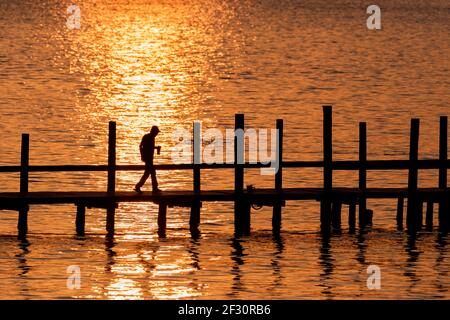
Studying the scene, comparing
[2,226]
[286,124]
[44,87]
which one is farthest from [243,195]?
[44,87]

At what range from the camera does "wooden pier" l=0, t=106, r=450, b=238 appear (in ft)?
120

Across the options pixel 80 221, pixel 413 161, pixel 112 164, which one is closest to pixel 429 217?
pixel 413 161

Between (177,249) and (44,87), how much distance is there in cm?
5745

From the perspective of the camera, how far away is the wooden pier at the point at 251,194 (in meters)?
36.7

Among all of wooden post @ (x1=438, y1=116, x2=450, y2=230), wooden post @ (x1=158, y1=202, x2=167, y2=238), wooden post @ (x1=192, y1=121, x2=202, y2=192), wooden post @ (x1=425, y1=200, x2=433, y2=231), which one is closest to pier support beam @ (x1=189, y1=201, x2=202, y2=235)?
wooden post @ (x1=158, y1=202, x2=167, y2=238)

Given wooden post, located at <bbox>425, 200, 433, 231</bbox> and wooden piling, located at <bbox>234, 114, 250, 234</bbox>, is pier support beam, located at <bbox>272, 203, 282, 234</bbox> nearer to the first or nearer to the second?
wooden piling, located at <bbox>234, 114, 250, 234</bbox>

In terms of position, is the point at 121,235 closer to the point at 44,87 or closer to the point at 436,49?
the point at 44,87

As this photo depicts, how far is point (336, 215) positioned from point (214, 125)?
106 ft

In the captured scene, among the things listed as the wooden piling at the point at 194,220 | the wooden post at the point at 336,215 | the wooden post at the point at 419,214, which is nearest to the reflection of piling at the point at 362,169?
the wooden post at the point at 336,215

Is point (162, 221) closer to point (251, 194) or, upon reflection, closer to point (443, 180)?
point (251, 194)

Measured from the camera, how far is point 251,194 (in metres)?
37.6

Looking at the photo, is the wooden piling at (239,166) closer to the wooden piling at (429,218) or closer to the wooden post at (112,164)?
the wooden post at (112,164)

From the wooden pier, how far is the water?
740 millimetres

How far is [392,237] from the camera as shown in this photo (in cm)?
3997
